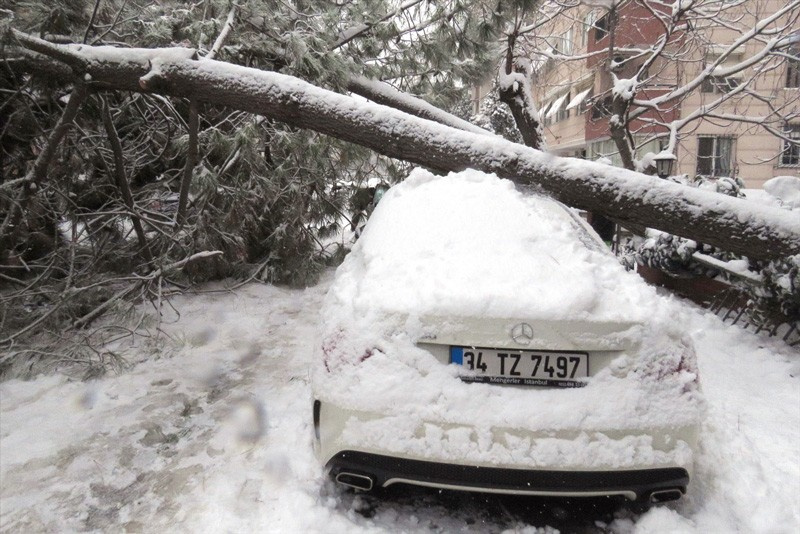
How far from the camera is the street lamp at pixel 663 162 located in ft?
27.9

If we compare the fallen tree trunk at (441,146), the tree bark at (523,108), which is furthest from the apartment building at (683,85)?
the fallen tree trunk at (441,146)

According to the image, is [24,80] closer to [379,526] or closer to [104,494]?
[104,494]

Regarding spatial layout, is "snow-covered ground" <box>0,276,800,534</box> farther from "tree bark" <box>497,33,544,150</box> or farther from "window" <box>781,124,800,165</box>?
"window" <box>781,124,800,165</box>

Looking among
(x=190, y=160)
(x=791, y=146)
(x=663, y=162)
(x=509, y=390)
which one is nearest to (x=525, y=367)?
(x=509, y=390)

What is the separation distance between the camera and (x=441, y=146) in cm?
Answer: 450

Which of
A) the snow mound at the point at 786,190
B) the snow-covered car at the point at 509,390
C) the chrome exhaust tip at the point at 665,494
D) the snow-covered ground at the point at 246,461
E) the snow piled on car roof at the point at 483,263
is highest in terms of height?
the snow mound at the point at 786,190

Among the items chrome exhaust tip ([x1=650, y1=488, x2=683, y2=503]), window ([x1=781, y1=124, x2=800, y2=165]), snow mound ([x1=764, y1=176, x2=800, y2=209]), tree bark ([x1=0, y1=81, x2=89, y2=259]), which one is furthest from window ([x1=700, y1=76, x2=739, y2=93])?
tree bark ([x1=0, y1=81, x2=89, y2=259])

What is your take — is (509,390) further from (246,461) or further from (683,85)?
(683,85)

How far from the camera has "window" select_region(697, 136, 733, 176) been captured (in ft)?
62.4

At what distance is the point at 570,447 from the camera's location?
1977mm

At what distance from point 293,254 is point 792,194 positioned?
5907 mm

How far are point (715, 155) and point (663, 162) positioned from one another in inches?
520

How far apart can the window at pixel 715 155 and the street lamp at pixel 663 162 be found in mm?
12171

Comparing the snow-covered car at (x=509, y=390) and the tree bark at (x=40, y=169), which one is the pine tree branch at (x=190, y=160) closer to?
the tree bark at (x=40, y=169)
